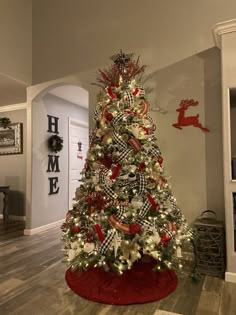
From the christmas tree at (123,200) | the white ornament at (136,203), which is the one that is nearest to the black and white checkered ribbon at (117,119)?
the christmas tree at (123,200)

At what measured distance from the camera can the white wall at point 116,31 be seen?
111 inches

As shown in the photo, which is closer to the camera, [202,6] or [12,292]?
[12,292]

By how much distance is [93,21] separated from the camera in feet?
11.2

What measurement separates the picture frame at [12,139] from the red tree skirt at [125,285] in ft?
10.8

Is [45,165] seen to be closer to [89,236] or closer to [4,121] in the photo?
[4,121]

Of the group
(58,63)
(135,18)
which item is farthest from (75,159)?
(135,18)

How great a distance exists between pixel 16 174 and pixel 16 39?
8.30 ft

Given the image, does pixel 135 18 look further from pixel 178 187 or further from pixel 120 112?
pixel 178 187

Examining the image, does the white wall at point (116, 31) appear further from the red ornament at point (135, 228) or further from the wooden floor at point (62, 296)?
the wooden floor at point (62, 296)

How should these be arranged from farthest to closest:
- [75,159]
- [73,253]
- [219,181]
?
[75,159] → [219,181] → [73,253]

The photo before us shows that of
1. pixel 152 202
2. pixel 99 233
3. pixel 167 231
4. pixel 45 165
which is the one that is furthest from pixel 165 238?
pixel 45 165

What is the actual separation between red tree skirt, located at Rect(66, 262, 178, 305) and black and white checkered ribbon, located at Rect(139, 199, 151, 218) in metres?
0.56

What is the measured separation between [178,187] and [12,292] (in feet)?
6.33

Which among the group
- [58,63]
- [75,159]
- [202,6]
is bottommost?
[75,159]
